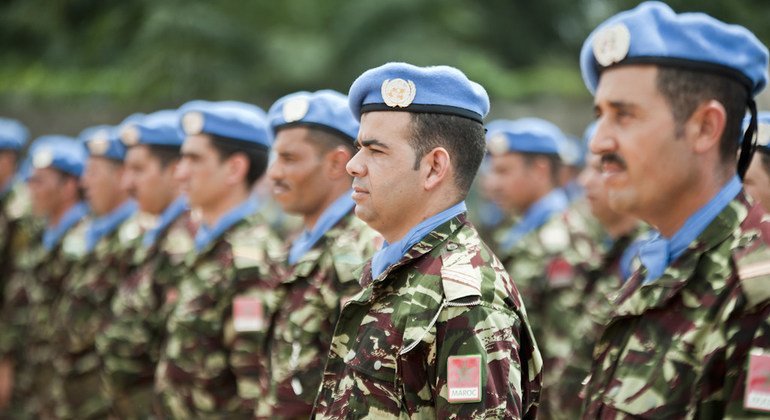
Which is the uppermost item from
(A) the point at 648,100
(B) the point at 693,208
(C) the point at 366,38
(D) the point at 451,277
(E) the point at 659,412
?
(C) the point at 366,38

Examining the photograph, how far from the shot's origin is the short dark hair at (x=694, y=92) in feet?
8.20

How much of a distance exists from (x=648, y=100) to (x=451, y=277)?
0.79 metres

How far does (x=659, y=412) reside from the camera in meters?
2.42

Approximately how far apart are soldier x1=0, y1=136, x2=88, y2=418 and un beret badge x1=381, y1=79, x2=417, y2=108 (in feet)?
17.1

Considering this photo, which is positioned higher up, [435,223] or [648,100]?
[648,100]

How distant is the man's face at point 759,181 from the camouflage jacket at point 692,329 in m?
1.09

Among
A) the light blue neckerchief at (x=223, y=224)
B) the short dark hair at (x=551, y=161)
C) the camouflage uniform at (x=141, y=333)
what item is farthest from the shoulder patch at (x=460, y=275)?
the short dark hair at (x=551, y=161)

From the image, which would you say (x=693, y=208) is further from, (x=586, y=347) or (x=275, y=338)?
(x=586, y=347)

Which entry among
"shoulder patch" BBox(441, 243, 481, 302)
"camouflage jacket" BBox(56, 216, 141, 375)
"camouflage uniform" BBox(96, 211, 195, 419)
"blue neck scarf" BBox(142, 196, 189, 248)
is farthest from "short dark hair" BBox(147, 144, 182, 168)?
"shoulder patch" BBox(441, 243, 481, 302)

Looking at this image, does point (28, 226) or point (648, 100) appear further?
point (28, 226)

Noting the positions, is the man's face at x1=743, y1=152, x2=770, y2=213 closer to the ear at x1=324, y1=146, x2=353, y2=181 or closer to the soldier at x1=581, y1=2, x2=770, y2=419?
the soldier at x1=581, y1=2, x2=770, y2=419

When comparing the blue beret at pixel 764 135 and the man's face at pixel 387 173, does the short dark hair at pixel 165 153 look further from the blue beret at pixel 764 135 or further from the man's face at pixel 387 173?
the blue beret at pixel 764 135

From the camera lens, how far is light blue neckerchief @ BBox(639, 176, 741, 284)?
254cm

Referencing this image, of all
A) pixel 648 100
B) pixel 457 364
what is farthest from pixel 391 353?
pixel 648 100
